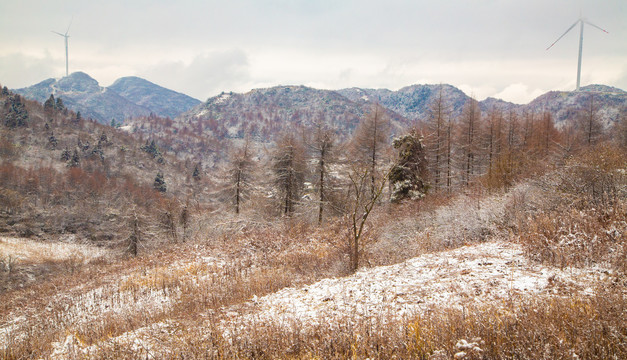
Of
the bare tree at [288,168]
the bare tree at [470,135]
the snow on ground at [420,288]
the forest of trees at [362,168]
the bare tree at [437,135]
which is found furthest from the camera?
the bare tree at [470,135]

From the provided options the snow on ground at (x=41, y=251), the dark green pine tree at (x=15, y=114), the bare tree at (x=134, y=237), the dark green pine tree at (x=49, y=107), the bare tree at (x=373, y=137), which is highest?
the dark green pine tree at (x=49, y=107)

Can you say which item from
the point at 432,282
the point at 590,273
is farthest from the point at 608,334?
the point at 432,282

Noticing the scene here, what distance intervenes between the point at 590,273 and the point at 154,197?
8600cm

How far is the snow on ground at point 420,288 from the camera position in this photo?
4734 millimetres

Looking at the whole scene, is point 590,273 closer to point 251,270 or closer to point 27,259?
point 251,270

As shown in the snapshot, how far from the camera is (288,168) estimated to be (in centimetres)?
2411

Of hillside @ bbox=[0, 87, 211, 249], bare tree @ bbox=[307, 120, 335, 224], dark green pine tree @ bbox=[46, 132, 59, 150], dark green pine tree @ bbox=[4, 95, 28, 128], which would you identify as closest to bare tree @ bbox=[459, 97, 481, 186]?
bare tree @ bbox=[307, 120, 335, 224]

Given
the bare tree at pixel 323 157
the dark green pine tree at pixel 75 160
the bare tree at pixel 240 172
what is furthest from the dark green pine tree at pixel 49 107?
the bare tree at pixel 323 157

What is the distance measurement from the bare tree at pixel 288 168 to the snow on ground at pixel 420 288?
1720 cm

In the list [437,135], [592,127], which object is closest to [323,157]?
[437,135]

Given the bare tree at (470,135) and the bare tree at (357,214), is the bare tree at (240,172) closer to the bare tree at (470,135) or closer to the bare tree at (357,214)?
the bare tree at (357,214)

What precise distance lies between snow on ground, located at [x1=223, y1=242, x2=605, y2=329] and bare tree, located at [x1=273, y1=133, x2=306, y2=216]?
1720cm

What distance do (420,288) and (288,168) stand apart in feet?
62.6

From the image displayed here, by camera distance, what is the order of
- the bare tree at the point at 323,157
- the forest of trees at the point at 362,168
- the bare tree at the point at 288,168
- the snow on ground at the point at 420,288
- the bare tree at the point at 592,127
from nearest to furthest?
1. the snow on ground at the point at 420,288
2. the forest of trees at the point at 362,168
3. the bare tree at the point at 323,157
4. the bare tree at the point at 288,168
5. the bare tree at the point at 592,127
